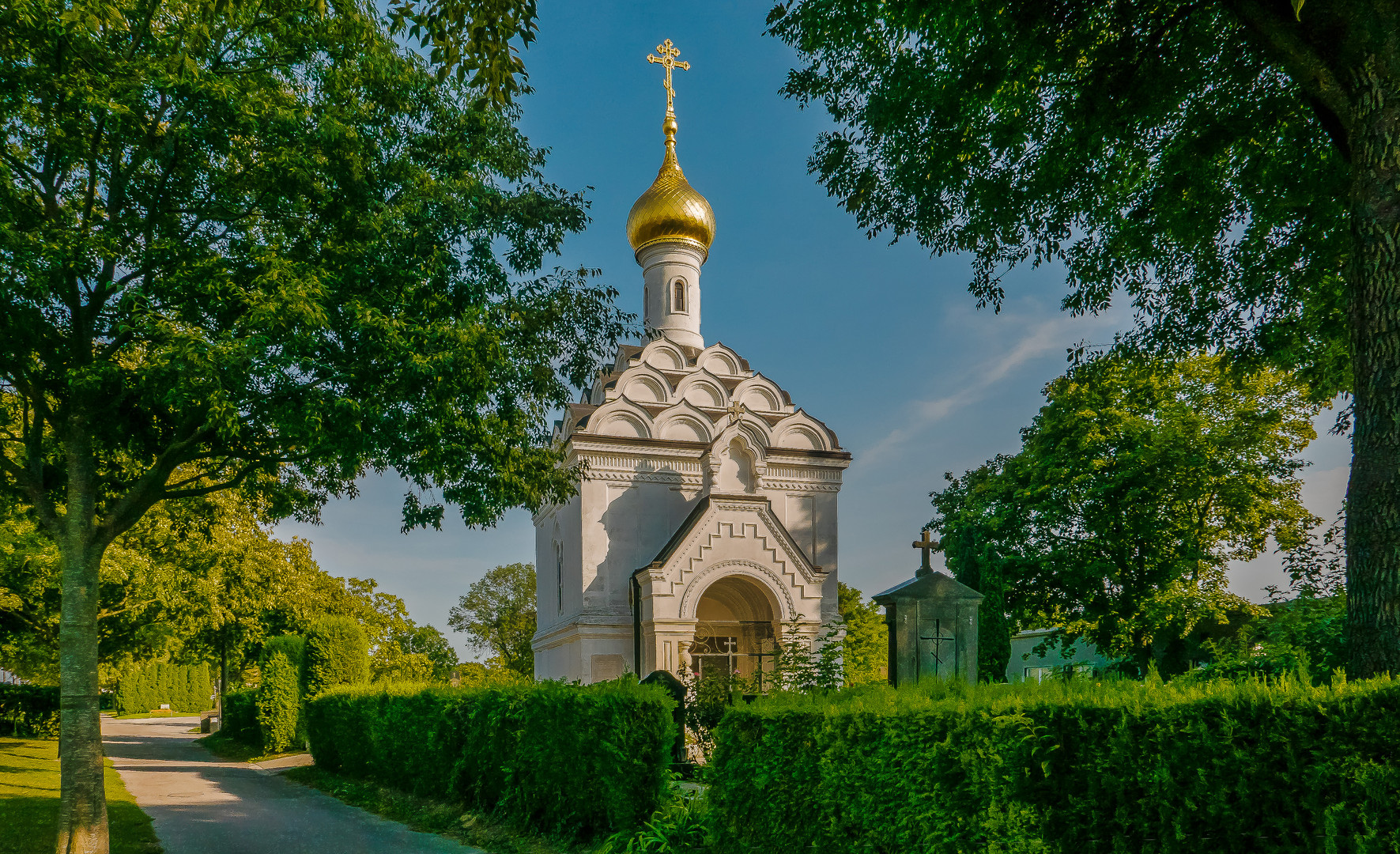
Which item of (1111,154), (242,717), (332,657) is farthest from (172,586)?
(1111,154)

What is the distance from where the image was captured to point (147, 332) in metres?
9.45

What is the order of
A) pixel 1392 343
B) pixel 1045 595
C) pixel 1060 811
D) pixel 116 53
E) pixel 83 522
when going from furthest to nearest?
1. pixel 1045 595
2. pixel 83 522
3. pixel 116 53
4. pixel 1392 343
5. pixel 1060 811

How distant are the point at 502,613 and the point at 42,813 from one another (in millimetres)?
34269

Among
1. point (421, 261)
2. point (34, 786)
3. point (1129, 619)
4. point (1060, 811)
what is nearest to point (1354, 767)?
point (1060, 811)

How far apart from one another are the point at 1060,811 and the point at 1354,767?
134 centimetres

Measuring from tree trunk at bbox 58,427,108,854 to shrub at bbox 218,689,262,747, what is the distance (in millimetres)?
15495

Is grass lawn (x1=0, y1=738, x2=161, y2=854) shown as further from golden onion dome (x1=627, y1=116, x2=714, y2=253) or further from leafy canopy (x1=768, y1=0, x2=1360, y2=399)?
golden onion dome (x1=627, y1=116, x2=714, y2=253)

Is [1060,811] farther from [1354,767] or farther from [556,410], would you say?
[556,410]

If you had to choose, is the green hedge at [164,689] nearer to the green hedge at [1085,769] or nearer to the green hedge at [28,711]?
the green hedge at [28,711]

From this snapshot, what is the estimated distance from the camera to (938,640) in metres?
9.83

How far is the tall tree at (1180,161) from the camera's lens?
20.5ft

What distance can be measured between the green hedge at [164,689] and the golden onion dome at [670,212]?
47.7 meters

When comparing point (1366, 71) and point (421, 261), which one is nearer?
point (1366, 71)

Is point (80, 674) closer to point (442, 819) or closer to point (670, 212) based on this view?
point (442, 819)
